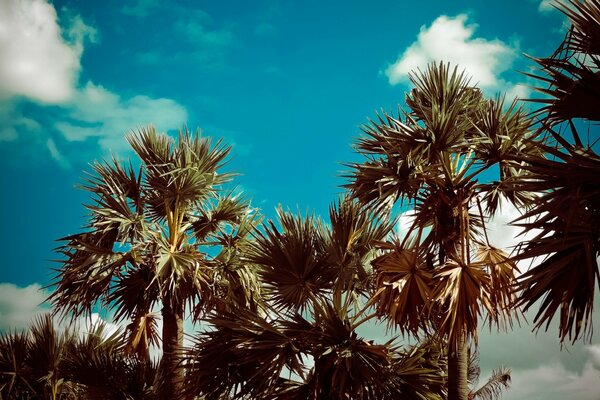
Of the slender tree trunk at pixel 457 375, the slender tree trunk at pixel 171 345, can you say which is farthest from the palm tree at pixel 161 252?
the slender tree trunk at pixel 457 375

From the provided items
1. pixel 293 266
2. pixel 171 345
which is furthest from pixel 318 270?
pixel 171 345

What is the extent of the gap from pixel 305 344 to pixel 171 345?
3200 mm

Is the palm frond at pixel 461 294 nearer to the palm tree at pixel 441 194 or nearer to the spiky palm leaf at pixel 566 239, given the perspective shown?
the palm tree at pixel 441 194

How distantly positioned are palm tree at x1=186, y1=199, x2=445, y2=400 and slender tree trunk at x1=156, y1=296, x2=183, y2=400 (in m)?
1.42

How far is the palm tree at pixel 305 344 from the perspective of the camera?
7195 mm

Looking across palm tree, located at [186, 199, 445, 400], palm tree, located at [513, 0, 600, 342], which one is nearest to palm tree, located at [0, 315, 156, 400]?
palm tree, located at [186, 199, 445, 400]

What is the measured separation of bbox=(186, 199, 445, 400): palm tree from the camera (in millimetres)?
7195

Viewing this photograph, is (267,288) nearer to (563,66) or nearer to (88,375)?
(88,375)

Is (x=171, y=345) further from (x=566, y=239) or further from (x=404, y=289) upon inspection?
(x=566, y=239)

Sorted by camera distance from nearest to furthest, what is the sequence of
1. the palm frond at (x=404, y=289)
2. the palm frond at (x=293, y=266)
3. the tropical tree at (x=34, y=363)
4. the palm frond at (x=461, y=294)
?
the palm frond at (x=461, y=294)
the palm frond at (x=404, y=289)
the palm frond at (x=293, y=266)
the tropical tree at (x=34, y=363)

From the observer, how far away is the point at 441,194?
7941mm

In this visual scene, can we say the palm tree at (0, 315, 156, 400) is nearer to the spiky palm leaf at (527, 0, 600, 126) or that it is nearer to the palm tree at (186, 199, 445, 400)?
the palm tree at (186, 199, 445, 400)

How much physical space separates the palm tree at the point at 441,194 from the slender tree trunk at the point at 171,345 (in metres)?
3.50

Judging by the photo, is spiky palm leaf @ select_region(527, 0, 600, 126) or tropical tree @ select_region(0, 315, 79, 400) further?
tropical tree @ select_region(0, 315, 79, 400)
